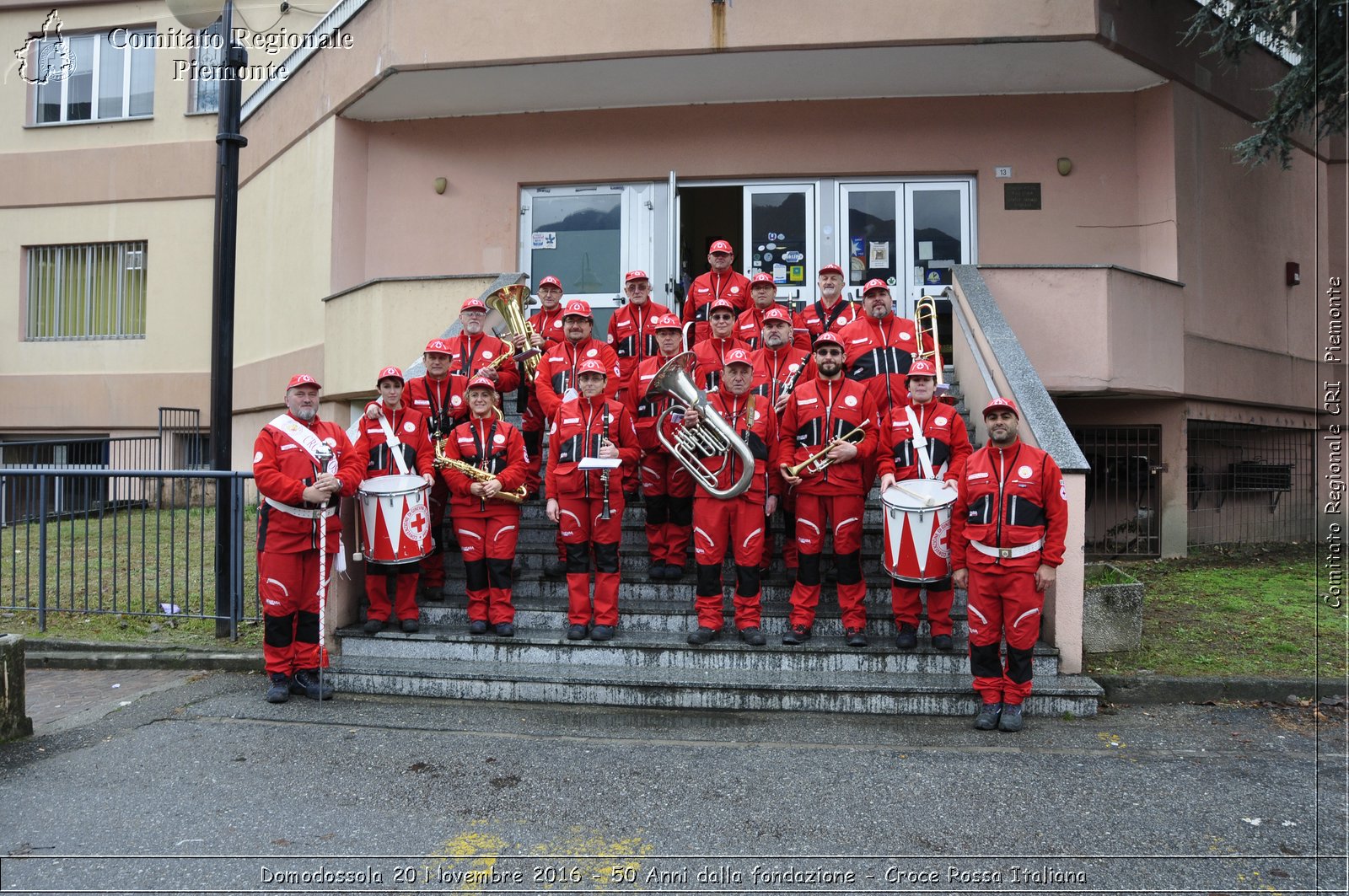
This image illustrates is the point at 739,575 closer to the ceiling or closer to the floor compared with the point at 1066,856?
closer to the ceiling

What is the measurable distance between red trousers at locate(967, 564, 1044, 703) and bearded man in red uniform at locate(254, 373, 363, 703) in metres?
4.32

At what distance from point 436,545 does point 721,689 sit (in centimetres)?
279

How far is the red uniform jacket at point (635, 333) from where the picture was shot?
28.3ft

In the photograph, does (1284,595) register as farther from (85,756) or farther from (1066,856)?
(85,756)

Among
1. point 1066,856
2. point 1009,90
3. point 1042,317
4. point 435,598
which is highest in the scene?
point 1009,90

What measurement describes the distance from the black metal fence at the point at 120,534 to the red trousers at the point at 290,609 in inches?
59.9

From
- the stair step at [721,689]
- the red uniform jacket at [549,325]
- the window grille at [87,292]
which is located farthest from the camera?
the window grille at [87,292]

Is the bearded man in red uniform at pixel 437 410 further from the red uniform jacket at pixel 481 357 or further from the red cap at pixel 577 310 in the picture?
the red cap at pixel 577 310

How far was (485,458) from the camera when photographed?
6805mm

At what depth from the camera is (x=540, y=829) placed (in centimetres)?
428

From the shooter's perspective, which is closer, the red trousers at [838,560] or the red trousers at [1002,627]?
the red trousers at [1002,627]

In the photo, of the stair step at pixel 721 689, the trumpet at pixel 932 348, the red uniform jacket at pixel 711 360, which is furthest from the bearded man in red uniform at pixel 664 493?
the trumpet at pixel 932 348

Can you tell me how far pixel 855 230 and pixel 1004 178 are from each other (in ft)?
6.72

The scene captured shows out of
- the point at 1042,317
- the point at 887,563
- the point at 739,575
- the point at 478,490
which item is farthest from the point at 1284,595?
the point at 478,490
